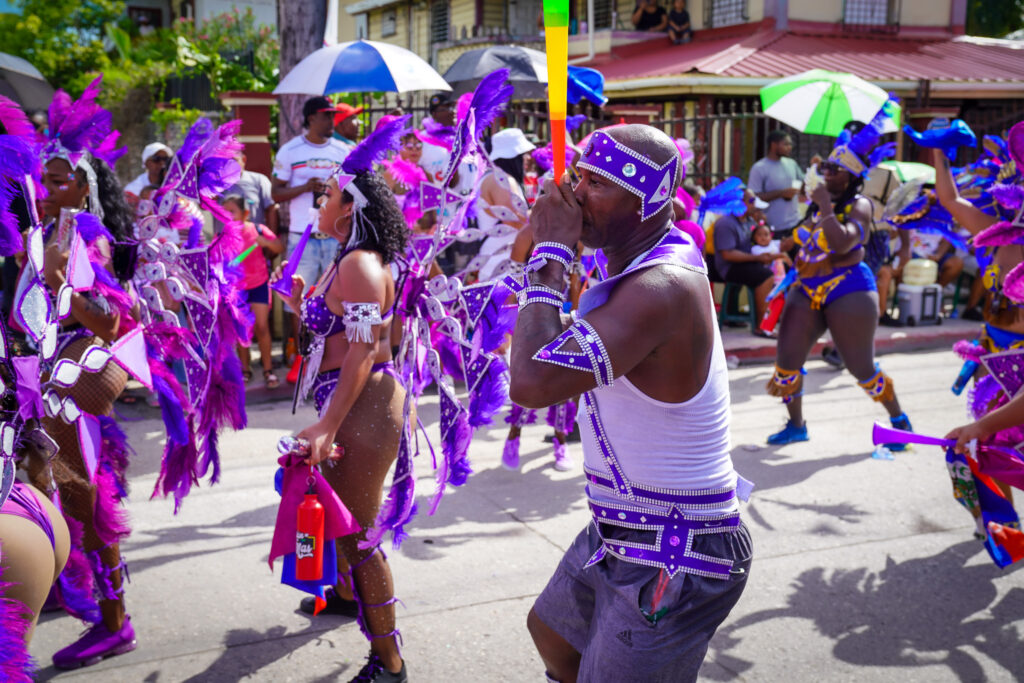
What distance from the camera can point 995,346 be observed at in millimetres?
4414

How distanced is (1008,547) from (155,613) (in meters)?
3.46

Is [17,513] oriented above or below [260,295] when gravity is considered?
above

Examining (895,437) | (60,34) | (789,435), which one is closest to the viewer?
(895,437)

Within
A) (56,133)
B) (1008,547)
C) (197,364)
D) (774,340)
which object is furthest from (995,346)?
(774,340)

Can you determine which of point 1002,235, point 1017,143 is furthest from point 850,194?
point 1017,143

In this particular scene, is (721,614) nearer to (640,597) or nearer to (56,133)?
(640,597)

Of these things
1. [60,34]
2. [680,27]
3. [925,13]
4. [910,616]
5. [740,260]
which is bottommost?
[910,616]

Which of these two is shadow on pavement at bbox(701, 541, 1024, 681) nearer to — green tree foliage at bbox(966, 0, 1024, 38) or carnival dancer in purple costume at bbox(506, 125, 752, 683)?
carnival dancer in purple costume at bbox(506, 125, 752, 683)

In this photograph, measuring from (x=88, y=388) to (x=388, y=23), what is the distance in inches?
1075

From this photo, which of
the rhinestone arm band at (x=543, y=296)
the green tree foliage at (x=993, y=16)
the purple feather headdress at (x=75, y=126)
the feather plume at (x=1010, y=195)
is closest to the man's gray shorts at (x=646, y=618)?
the rhinestone arm band at (x=543, y=296)

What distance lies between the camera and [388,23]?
29.2 meters

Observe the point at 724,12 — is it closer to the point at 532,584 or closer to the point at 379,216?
the point at 532,584

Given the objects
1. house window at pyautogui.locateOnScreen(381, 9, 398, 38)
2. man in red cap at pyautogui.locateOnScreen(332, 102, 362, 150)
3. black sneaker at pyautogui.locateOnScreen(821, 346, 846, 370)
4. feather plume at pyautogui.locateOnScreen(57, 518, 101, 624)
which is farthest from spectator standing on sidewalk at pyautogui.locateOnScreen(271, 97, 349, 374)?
house window at pyautogui.locateOnScreen(381, 9, 398, 38)

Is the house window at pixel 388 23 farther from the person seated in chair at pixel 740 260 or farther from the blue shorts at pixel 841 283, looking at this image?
the blue shorts at pixel 841 283
